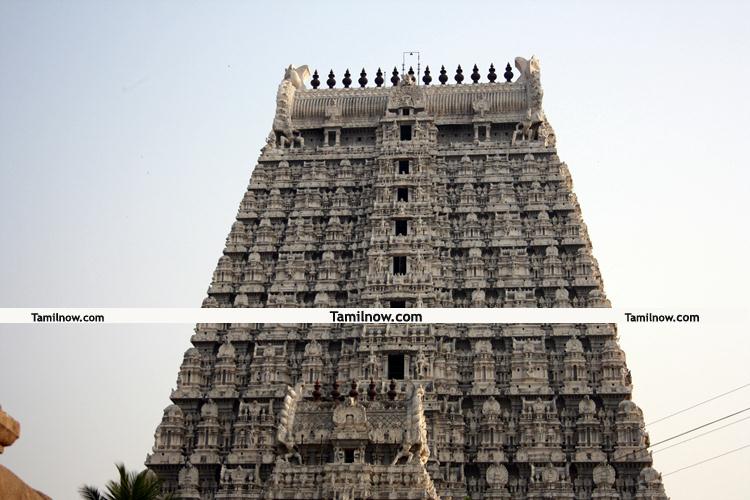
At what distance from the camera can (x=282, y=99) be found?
2758 inches

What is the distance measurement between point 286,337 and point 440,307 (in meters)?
8.43

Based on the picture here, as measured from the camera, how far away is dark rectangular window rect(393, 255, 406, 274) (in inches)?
2299

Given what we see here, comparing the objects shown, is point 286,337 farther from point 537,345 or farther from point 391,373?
point 537,345

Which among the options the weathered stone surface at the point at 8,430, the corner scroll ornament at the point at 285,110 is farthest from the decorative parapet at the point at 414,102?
the weathered stone surface at the point at 8,430

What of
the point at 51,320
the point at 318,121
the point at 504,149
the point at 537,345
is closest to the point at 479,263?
the point at 537,345

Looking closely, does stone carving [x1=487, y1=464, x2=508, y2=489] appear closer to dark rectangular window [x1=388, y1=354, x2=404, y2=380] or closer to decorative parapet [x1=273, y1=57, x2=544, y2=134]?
dark rectangular window [x1=388, y1=354, x2=404, y2=380]

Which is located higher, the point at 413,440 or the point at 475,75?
the point at 475,75

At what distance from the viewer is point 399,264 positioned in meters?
58.7

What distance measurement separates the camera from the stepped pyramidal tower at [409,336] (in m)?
43.4

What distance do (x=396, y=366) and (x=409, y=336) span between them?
1697 millimetres

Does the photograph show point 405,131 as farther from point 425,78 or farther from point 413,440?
point 413,440

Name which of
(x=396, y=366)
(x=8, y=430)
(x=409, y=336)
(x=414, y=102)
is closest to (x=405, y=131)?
(x=414, y=102)

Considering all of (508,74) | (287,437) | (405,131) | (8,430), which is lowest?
(8,430)

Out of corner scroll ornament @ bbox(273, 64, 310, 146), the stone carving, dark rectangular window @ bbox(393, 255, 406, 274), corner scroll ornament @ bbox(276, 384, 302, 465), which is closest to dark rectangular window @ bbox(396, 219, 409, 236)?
dark rectangular window @ bbox(393, 255, 406, 274)
